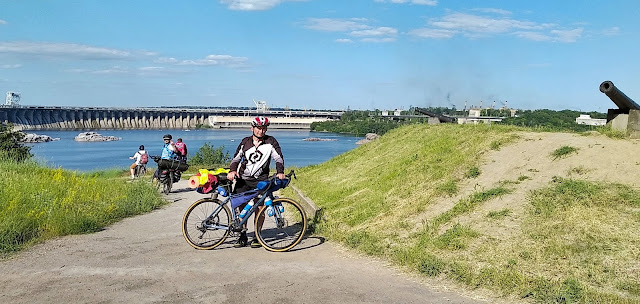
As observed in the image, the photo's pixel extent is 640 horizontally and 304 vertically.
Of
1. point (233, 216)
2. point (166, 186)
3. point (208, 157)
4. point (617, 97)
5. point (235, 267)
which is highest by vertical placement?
point (617, 97)

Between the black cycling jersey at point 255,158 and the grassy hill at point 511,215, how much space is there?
1.74 m

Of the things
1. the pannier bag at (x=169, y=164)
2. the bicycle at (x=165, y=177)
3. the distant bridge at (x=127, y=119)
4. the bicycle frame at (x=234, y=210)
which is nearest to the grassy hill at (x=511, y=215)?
the bicycle frame at (x=234, y=210)

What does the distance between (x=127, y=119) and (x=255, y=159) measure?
156m

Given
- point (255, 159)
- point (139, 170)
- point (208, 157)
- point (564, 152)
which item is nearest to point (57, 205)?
point (255, 159)

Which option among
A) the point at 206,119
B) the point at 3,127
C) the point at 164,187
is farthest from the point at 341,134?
the point at 164,187

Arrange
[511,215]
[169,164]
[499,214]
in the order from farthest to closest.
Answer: [169,164] → [499,214] → [511,215]

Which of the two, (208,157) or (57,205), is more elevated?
(57,205)

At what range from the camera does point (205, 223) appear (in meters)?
7.71

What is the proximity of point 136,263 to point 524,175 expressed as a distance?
6646 millimetres

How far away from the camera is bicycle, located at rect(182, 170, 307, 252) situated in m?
7.58

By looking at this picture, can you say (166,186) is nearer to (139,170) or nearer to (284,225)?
(139,170)

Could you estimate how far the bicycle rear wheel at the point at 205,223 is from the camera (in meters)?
7.67

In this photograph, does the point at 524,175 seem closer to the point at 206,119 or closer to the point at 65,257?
the point at 65,257

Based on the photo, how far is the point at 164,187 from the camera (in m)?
15.1
